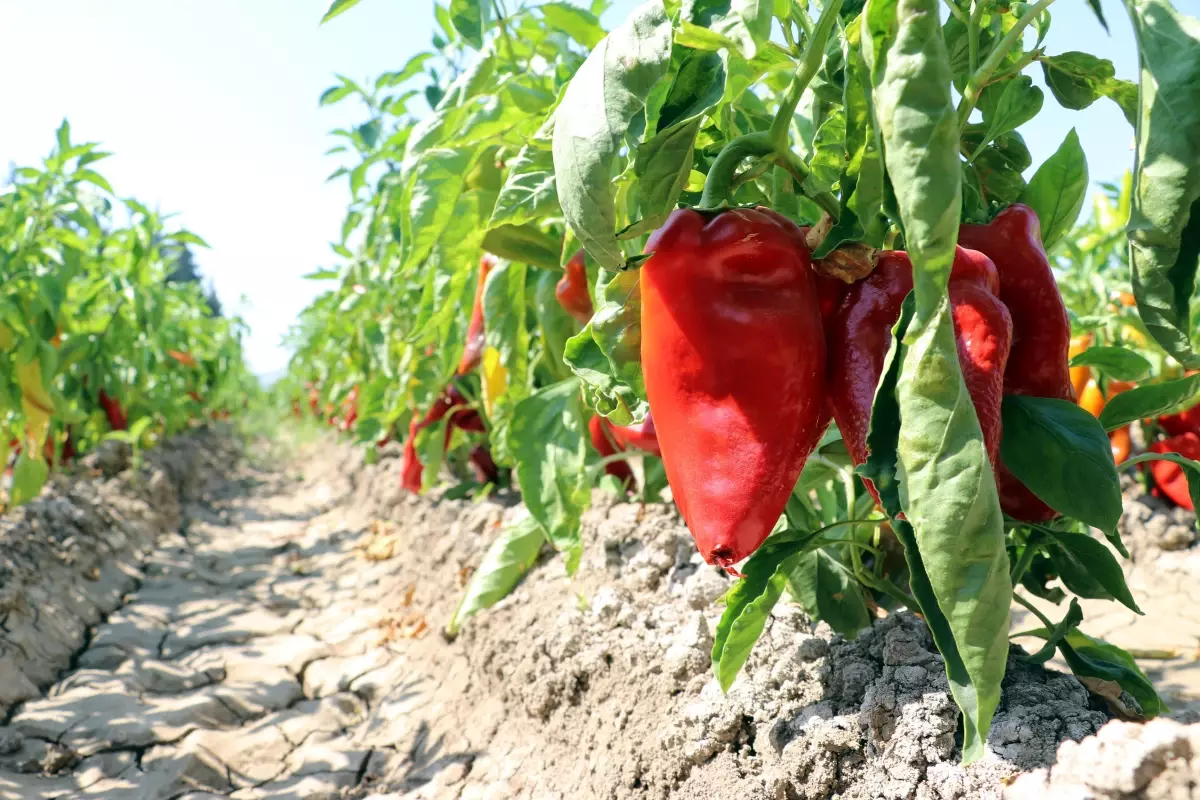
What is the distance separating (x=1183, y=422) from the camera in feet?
7.99

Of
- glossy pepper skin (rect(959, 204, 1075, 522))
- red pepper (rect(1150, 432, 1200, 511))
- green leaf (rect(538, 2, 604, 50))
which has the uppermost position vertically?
green leaf (rect(538, 2, 604, 50))

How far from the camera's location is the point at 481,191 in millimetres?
1159

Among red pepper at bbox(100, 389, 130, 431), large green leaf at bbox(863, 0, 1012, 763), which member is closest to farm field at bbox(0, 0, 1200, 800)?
large green leaf at bbox(863, 0, 1012, 763)

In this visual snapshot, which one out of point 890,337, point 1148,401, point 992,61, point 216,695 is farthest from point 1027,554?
point 216,695

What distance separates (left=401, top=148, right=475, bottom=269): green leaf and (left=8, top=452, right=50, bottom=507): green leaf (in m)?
2.68

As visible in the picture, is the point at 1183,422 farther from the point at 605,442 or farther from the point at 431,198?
the point at 431,198

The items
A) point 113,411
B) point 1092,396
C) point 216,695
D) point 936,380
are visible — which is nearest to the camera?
point 936,380

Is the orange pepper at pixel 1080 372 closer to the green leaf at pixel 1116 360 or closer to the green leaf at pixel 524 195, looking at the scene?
the green leaf at pixel 1116 360

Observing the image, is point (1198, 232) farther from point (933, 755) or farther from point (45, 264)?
point (45, 264)

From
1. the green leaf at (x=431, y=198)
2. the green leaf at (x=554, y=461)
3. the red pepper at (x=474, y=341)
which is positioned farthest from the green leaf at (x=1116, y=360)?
the red pepper at (x=474, y=341)

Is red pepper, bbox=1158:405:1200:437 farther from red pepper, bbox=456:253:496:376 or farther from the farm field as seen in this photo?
red pepper, bbox=456:253:496:376

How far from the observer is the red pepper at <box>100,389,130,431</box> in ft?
14.4

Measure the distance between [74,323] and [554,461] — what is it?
3.66 meters

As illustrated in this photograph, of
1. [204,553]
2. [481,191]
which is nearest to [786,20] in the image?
[481,191]
